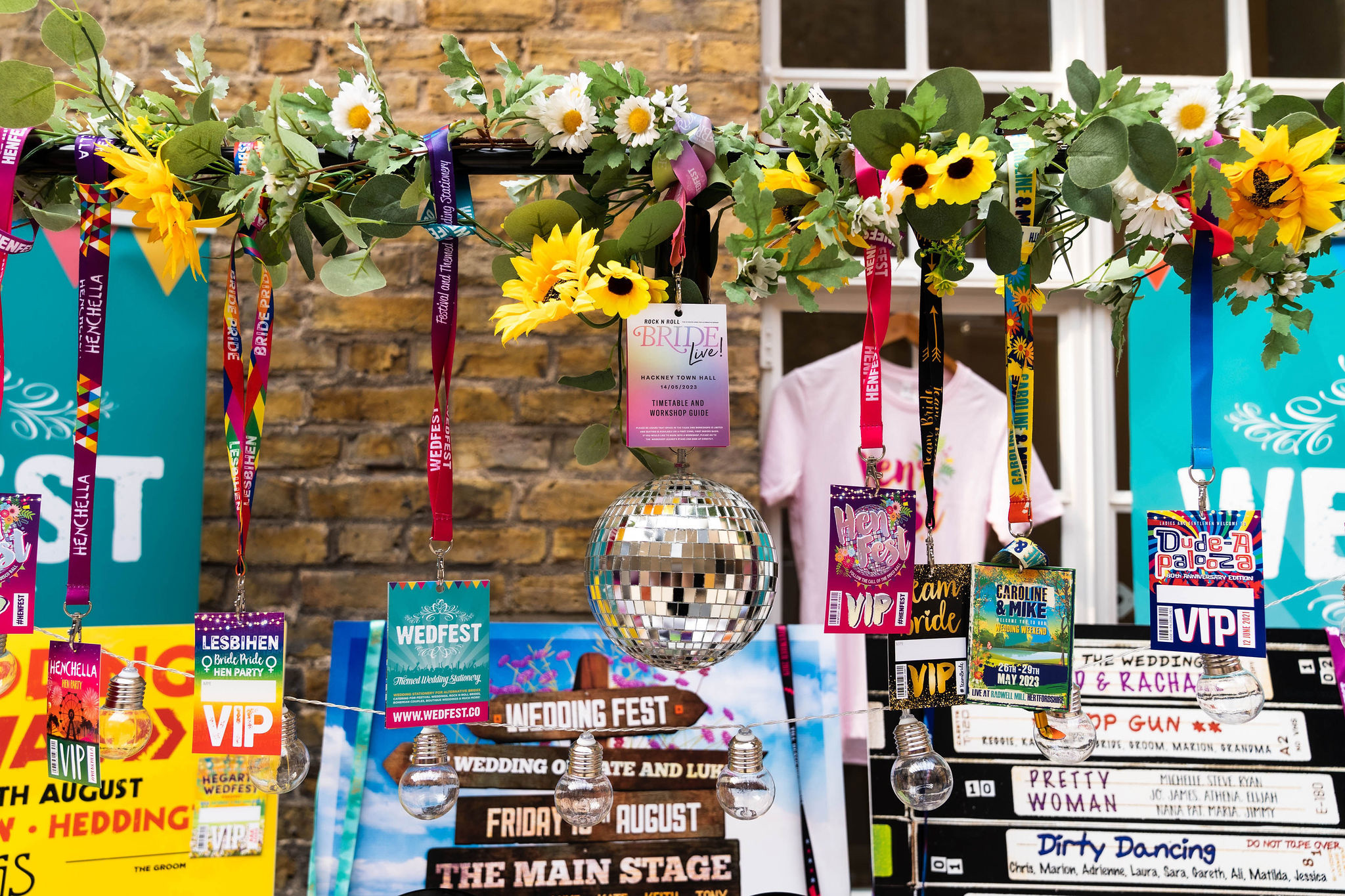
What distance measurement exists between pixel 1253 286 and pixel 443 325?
35.5 inches

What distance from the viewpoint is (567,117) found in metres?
0.96

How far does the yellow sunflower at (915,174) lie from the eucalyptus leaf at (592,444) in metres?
0.40

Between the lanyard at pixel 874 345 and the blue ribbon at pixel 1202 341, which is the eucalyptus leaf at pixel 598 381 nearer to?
the lanyard at pixel 874 345

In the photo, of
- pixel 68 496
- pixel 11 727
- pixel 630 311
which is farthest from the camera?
pixel 68 496

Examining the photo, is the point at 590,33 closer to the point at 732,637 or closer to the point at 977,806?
the point at 732,637

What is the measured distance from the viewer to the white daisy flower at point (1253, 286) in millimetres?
1010

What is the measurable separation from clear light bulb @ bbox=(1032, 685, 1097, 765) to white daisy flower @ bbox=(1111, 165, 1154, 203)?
53 centimetres

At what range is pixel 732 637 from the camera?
3.24 feet

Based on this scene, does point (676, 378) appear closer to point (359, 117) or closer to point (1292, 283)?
point (359, 117)

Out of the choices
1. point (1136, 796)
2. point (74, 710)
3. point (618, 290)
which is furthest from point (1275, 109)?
point (74, 710)

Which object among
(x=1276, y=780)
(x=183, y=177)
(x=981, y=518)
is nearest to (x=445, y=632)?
(x=183, y=177)

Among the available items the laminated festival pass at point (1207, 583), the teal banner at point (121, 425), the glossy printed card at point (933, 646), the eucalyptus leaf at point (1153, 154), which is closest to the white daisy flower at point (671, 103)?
the eucalyptus leaf at point (1153, 154)

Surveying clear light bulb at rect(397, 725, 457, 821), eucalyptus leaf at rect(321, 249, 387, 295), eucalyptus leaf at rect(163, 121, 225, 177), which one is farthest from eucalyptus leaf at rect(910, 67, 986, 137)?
clear light bulb at rect(397, 725, 457, 821)

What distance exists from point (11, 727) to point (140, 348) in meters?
0.60
